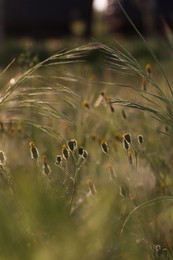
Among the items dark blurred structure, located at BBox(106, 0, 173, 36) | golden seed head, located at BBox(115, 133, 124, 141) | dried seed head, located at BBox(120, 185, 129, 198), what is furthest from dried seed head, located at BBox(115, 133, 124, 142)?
dark blurred structure, located at BBox(106, 0, 173, 36)

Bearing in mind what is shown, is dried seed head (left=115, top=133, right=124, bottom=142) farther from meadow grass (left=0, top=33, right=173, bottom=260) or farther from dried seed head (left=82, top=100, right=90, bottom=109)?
dried seed head (left=82, top=100, right=90, bottom=109)

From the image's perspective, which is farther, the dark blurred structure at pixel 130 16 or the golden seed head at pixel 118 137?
the dark blurred structure at pixel 130 16

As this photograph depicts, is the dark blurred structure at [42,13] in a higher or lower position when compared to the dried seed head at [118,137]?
higher

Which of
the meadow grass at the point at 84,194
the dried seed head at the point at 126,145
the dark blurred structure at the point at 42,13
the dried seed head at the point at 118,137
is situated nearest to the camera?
the meadow grass at the point at 84,194

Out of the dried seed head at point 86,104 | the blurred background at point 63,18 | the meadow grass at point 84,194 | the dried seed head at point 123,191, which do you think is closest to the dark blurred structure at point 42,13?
the blurred background at point 63,18

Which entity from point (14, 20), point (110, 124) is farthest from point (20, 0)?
point (110, 124)

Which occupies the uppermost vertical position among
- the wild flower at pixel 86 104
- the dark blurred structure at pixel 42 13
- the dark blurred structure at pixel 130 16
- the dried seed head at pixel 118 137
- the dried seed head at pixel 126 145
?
the dark blurred structure at pixel 42 13

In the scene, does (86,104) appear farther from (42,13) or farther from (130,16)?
(42,13)

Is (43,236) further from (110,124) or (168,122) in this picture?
(110,124)

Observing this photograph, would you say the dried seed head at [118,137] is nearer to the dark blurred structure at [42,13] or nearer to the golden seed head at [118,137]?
the golden seed head at [118,137]

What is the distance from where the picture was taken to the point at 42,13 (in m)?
19.3

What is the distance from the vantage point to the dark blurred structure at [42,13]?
62.4 feet

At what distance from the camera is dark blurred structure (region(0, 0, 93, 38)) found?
1902 centimetres

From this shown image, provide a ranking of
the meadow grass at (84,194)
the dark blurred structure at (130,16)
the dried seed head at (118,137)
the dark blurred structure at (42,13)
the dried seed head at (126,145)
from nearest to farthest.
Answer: the meadow grass at (84,194), the dried seed head at (126,145), the dried seed head at (118,137), the dark blurred structure at (130,16), the dark blurred structure at (42,13)
